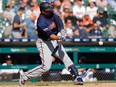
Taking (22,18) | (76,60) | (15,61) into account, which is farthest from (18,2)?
(76,60)

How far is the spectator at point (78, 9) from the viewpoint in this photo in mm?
13469

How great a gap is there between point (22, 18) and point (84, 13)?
7.34ft

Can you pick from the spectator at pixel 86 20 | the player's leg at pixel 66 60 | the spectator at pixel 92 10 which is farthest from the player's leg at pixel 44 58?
the spectator at pixel 92 10

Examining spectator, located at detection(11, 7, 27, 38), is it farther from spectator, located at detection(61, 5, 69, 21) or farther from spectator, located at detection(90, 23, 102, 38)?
spectator, located at detection(90, 23, 102, 38)

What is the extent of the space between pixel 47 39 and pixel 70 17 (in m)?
5.02

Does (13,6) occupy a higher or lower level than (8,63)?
higher

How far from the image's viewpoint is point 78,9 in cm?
1358

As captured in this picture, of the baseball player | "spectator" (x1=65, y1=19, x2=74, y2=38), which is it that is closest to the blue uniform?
the baseball player

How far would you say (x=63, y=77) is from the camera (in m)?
12.0

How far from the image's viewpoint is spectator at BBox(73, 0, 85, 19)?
1347 centimetres

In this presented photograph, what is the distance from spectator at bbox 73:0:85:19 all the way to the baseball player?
514cm

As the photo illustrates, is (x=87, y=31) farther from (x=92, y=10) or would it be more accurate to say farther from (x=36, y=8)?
(x=36, y=8)

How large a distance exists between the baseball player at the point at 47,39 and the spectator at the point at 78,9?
5143 mm

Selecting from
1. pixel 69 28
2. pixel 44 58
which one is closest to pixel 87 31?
pixel 69 28
